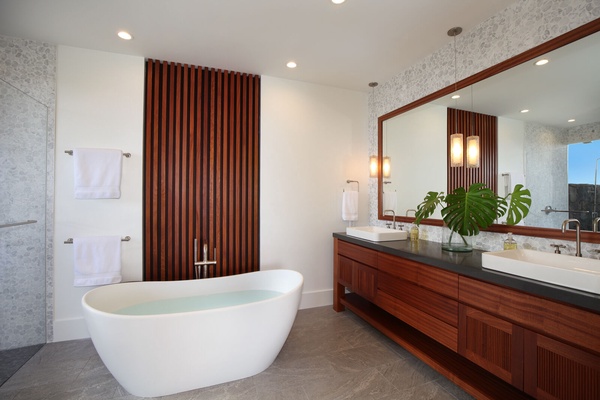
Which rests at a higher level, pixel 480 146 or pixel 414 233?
pixel 480 146

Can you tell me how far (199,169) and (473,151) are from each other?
99.9 inches

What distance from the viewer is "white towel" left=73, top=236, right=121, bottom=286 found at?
7.82 ft

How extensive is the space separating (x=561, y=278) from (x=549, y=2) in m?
1.72

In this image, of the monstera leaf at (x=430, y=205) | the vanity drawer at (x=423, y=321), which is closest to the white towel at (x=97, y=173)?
the vanity drawer at (x=423, y=321)

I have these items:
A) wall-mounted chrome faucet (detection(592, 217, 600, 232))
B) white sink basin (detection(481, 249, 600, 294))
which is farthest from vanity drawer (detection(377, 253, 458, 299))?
wall-mounted chrome faucet (detection(592, 217, 600, 232))

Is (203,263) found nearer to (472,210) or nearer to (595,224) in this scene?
(472,210)

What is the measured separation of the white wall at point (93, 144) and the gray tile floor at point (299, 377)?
1.59 feet

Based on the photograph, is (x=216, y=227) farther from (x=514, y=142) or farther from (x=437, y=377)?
(x=514, y=142)

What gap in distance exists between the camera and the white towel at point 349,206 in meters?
3.25

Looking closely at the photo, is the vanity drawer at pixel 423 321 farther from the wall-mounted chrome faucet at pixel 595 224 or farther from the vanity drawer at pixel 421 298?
the wall-mounted chrome faucet at pixel 595 224

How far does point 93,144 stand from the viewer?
2498 mm

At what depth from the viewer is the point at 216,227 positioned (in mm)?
2848

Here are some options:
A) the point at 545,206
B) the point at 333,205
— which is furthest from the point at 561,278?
the point at 333,205

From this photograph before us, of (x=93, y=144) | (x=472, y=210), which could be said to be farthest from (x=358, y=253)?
(x=93, y=144)
